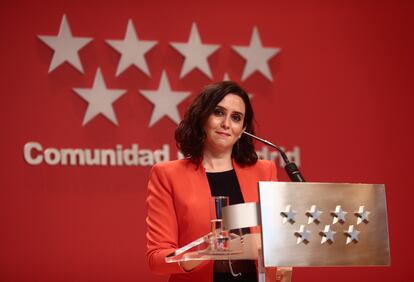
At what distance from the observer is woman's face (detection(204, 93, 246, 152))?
2.59 metres

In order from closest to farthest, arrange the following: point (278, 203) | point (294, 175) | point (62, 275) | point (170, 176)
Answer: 1. point (278, 203)
2. point (294, 175)
3. point (170, 176)
4. point (62, 275)

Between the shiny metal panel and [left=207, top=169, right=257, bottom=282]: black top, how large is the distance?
530 millimetres

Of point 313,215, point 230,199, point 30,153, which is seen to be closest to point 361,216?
point 313,215

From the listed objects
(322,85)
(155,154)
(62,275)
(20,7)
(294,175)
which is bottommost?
(62,275)

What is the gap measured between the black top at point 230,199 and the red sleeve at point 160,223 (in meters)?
0.18

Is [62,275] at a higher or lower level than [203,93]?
lower

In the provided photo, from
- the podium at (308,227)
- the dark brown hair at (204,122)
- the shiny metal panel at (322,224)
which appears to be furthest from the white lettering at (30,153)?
the shiny metal panel at (322,224)

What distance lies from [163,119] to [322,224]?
2335mm

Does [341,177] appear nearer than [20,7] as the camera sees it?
No

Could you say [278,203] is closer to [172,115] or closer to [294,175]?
[294,175]

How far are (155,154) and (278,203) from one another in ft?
7.52

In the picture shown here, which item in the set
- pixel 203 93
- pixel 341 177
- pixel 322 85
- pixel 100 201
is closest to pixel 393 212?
pixel 341 177

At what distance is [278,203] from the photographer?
1858mm

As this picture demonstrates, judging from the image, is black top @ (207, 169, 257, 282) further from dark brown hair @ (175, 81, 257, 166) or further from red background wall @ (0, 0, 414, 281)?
red background wall @ (0, 0, 414, 281)
